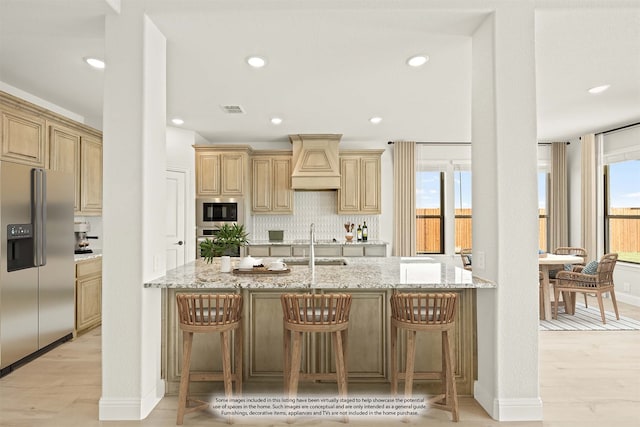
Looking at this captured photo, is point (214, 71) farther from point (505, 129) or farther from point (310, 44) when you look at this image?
point (505, 129)

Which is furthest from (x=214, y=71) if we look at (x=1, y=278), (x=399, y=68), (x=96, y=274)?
(x=96, y=274)

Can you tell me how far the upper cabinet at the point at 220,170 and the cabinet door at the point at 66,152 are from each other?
1884 millimetres

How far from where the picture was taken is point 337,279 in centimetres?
281

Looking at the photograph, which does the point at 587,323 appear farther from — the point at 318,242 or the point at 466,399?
the point at 318,242

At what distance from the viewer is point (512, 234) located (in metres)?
2.55

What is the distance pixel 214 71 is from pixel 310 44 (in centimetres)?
107

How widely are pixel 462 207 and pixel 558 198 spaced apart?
1.71 metres

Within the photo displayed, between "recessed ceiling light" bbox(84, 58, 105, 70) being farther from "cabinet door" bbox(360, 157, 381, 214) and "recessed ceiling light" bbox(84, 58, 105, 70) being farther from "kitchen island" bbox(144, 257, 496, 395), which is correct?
"cabinet door" bbox(360, 157, 381, 214)

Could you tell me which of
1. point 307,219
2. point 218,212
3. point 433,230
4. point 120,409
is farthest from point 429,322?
point 433,230

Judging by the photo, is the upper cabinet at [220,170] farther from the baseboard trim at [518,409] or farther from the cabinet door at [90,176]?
the baseboard trim at [518,409]

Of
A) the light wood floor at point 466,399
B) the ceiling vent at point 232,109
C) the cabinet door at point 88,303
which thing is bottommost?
the light wood floor at point 466,399

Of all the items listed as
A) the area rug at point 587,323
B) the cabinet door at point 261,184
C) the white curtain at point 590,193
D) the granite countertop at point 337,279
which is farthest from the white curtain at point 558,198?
the cabinet door at point 261,184

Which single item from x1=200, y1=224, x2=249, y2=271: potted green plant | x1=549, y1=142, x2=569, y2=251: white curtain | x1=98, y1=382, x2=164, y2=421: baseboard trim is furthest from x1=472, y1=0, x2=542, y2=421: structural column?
x1=549, y1=142, x2=569, y2=251: white curtain

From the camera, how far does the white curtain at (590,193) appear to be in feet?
20.3
